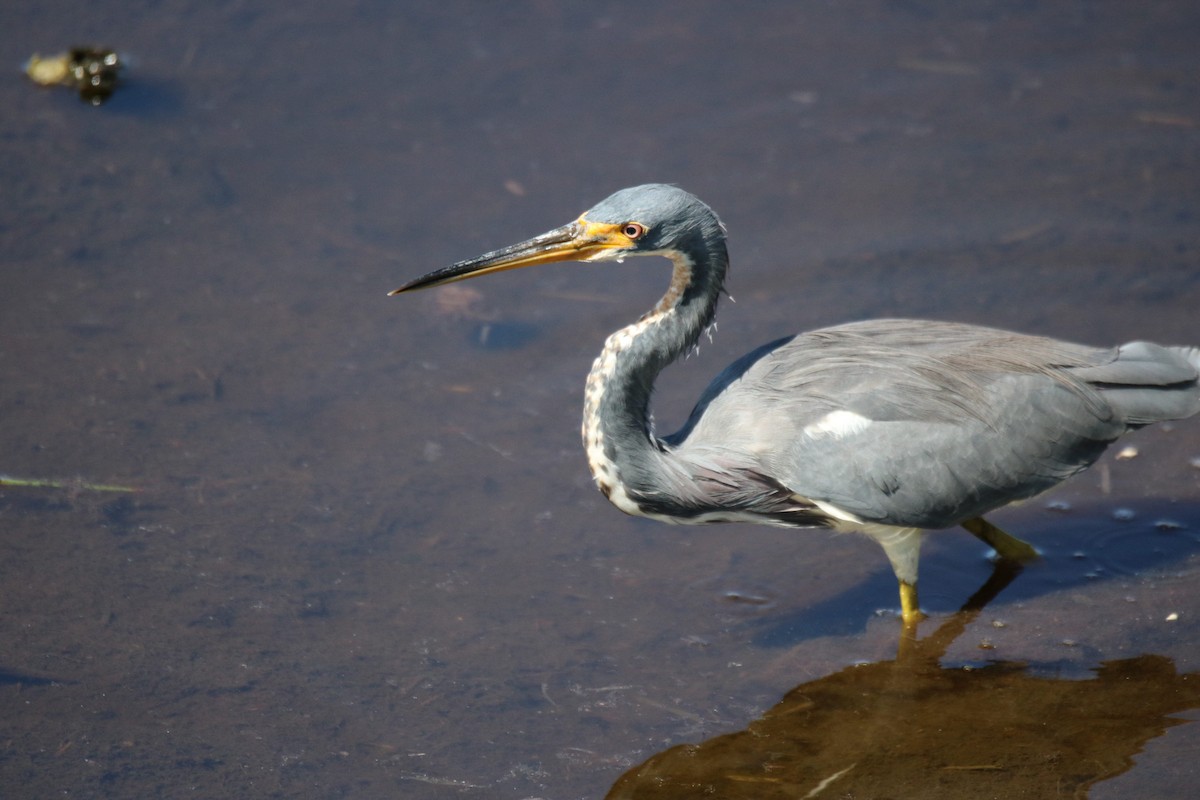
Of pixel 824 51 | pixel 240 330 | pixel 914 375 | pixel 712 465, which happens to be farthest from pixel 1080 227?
pixel 240 330

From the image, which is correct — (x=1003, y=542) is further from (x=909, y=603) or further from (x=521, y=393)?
(x=521, y=393)

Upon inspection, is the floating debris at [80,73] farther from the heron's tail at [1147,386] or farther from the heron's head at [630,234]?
the heron's tail at [1147,386]

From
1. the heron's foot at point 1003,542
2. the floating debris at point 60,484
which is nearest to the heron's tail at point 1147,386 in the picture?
the heron's foot at point 1003,542

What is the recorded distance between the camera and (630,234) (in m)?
5.27

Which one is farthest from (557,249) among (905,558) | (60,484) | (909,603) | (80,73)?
(80,73)

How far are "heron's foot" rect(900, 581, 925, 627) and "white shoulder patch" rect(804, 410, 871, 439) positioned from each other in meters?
0.89

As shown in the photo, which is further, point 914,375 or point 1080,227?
point 1080,227

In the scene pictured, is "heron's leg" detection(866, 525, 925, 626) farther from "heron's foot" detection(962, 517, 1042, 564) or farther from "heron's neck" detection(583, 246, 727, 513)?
"heron's neck" detection(583, 246, 727, 513)

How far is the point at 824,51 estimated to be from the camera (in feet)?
30.3

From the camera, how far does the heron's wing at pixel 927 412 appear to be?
5.39 meters

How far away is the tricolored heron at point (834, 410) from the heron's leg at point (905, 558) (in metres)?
0.01

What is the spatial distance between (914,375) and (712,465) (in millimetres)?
965

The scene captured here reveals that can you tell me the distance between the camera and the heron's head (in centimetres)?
521

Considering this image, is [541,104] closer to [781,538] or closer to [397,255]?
[397,255]
